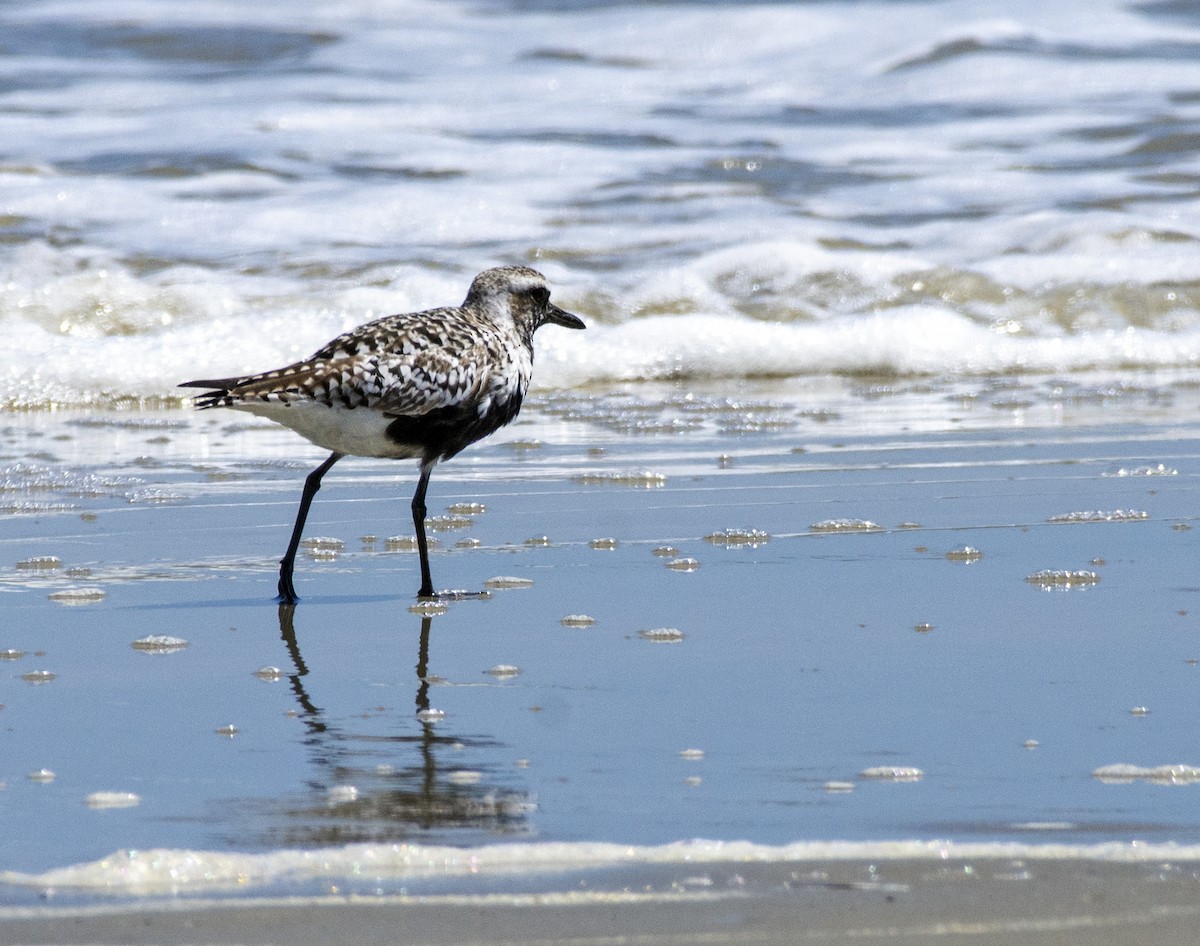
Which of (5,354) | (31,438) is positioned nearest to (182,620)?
(31,438)

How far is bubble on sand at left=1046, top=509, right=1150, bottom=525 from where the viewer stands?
5.74 meters

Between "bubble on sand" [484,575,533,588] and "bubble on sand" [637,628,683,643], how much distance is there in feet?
2.44

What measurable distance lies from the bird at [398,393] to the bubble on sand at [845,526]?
Result: 1078mm

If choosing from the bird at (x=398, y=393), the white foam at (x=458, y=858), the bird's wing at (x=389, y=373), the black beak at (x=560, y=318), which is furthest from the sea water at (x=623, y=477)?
the black beak at (x=560, y=318)

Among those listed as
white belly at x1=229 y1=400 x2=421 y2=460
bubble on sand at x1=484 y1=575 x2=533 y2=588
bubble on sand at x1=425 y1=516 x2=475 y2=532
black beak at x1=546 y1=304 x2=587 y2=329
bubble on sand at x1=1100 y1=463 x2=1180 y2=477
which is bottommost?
bubble on sand at x1=425 y1=516 x2=475 y2=532

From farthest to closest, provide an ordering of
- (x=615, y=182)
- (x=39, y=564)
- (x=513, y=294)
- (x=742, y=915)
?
1. (x=615, y=182)
2. (x=513, y=294)
3. (x=39, y=564)
4. (x=742, y=915)

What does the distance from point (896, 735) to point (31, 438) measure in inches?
232

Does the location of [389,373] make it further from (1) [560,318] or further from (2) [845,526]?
(2) [845,526]

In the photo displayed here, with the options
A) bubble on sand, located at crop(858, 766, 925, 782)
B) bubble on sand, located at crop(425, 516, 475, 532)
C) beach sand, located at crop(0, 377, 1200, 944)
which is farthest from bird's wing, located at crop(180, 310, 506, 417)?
bubble on sand, located at crop(858, 766, 925, 782)

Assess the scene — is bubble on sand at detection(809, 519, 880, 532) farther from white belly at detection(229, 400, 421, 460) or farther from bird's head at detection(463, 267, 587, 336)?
white belly at detection(229, 400, 421, 460)

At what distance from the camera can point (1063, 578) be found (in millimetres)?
4867

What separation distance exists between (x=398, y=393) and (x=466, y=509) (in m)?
1.18

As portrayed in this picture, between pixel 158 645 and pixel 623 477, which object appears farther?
pixel 623 477

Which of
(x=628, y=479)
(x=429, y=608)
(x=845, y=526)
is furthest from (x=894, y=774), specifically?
(x=628, y=479)
